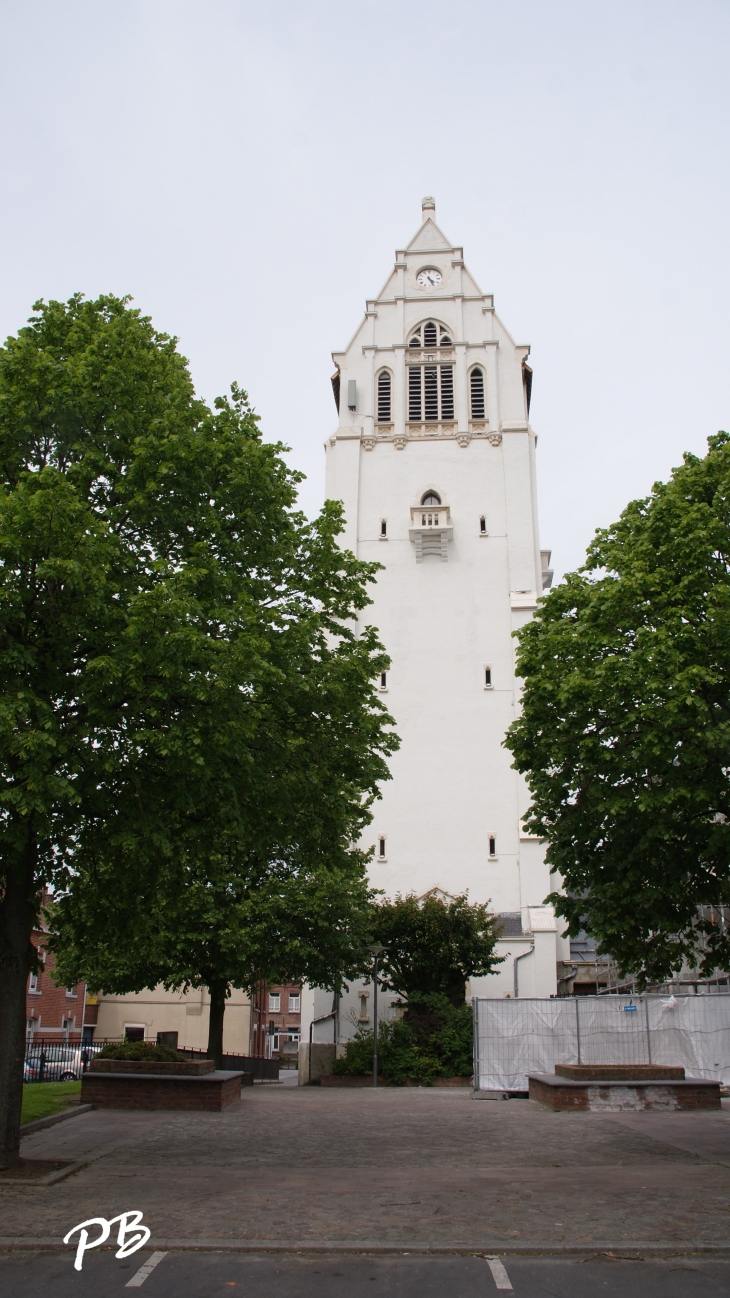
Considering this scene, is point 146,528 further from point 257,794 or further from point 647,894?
point 647,894

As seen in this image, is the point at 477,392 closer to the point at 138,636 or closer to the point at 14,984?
the point at 138,636

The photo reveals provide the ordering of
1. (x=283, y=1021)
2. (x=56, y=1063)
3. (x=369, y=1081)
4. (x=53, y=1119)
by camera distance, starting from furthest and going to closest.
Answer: (x=283, y=1021), (x=369, y=1081), (x=56, y=1063), (x=53, y=1119)

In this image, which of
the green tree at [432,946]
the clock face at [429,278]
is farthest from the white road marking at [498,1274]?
the clock face at [429,278]

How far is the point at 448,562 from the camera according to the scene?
150ft

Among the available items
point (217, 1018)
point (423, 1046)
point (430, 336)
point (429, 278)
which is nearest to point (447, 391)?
point (430, 336)

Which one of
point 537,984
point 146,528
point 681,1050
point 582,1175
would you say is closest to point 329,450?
point 537,984

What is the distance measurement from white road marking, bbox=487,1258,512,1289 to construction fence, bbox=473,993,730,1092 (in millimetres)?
16856

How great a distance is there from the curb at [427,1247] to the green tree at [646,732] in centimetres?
617

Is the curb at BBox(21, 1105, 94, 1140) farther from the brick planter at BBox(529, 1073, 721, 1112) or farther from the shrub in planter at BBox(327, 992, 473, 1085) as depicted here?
the shrub in planter at BBox(327, 992, 473, 1085)

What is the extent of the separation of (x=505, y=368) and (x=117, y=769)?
4205 centimetres

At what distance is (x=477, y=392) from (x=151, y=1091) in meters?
38.4

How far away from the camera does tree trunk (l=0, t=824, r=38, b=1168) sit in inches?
451

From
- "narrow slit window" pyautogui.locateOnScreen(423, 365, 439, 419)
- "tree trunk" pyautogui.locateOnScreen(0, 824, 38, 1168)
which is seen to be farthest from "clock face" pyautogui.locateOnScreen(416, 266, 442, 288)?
"tree trunk" pyautogui.locateOnScreen(0, 824, 38, 1168)

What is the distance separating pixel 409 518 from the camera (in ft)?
152
